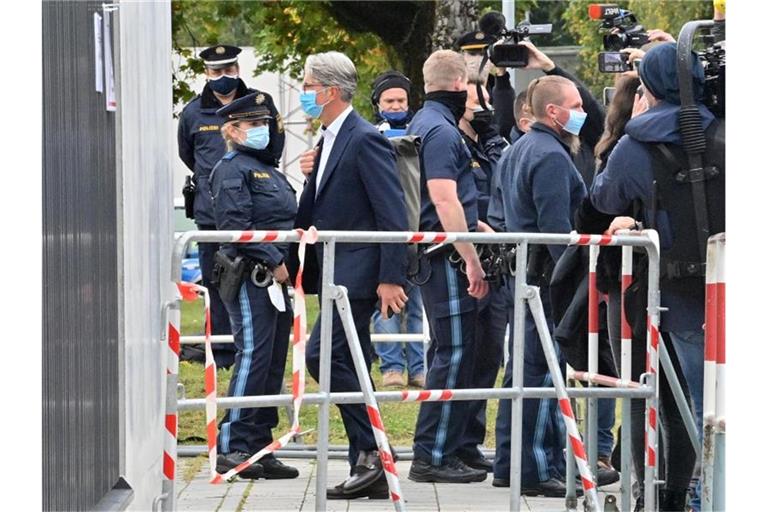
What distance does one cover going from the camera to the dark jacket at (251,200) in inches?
313

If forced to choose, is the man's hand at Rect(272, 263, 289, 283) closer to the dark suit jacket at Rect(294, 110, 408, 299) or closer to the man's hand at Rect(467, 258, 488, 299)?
the dark suit jacket at Rect(294, 110, 408, 299)

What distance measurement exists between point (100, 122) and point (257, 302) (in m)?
3.42

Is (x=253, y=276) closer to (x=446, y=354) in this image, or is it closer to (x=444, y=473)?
(x=446, y=354)

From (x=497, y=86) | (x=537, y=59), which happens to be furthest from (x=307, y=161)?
(x=497, y=86)

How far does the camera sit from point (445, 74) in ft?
26.9

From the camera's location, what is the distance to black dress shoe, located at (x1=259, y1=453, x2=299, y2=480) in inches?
322

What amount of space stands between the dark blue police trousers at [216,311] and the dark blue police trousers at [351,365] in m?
2.48

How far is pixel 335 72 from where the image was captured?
→ 7520 mm

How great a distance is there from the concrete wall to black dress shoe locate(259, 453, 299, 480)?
226 cm

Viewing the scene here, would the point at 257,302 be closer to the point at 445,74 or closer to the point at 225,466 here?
the point at 225,466

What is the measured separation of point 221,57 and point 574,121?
10.9 ft

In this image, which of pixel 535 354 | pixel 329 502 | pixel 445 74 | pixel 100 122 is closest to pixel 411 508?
pixel 329 502

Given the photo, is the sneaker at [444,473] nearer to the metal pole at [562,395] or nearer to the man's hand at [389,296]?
the man's hand at [389,296]

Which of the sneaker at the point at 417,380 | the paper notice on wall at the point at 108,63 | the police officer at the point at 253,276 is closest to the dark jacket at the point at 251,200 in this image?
the police officer at the point at 253,276
